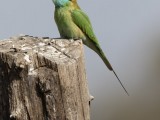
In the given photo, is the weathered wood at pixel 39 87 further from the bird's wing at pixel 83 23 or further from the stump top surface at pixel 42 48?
the bird's wing at pixel 83 23

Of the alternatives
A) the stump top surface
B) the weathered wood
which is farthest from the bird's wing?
the weathered wood

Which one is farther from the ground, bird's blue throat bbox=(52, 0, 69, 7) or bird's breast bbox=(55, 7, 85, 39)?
bird's blue throat bbox=(52, 0, 69, 7)

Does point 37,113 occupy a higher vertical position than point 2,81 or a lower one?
lower

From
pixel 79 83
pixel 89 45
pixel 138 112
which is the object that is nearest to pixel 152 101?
pixel 138 112

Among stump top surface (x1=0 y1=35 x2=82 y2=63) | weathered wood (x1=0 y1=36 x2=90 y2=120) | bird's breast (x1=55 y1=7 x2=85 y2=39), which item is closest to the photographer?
weathered wood (x1=0 y1=36 x2=90 y2=120)

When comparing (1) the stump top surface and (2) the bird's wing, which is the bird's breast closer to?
(2) the bird's wing

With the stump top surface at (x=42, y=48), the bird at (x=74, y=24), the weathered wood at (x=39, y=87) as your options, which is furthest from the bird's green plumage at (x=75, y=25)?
the weathered wood at (x=39, y=87)

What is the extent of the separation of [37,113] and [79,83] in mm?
221

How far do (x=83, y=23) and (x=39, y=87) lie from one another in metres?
2.18

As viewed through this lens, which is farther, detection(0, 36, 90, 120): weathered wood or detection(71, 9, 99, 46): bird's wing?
detection(71, 9, 99, 46): bird's wing

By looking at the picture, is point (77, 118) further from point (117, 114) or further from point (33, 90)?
point (117, 114)

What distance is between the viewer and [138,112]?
23.0 feet

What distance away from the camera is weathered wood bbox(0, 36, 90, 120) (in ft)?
7.73

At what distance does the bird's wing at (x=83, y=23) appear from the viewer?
4477 mm
